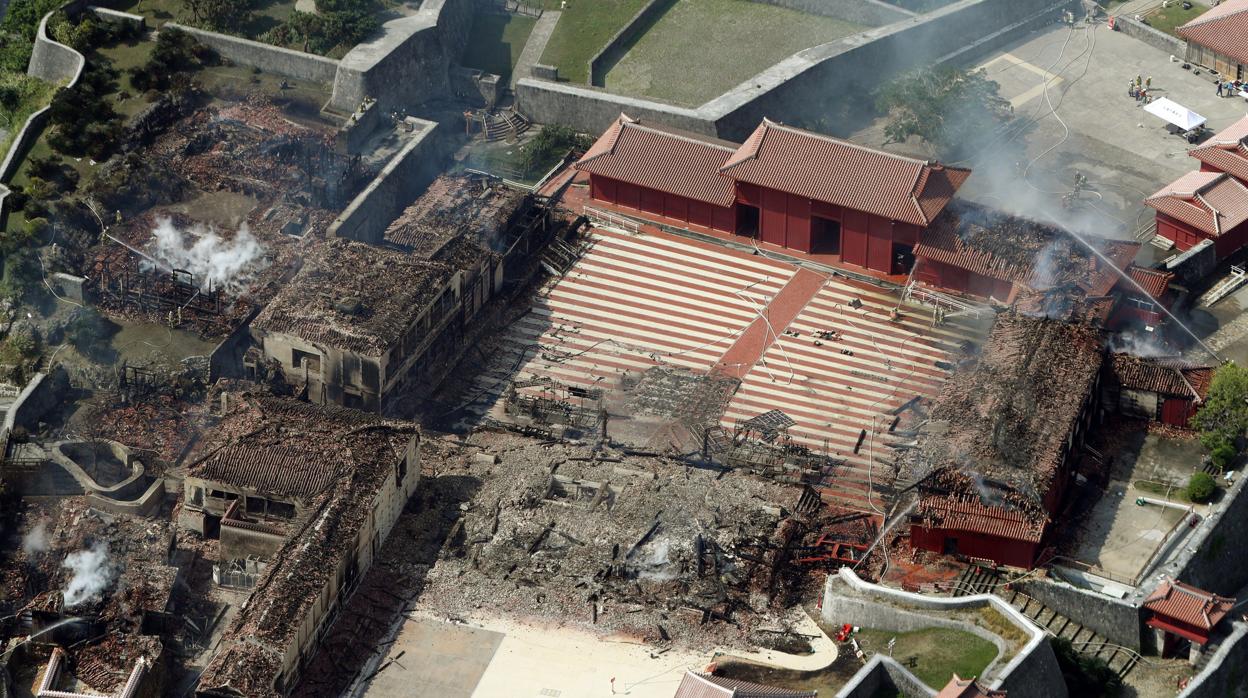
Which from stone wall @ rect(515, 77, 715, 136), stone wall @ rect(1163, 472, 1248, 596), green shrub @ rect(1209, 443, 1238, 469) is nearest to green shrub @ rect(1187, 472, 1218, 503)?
stone wall @ rect(1163, 472, 1248, 596)

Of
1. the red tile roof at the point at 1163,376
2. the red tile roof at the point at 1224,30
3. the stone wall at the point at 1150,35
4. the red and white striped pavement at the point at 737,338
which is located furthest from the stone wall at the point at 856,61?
the red tile roof at the point at 1163,376

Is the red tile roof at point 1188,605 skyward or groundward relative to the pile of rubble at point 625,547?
skyward

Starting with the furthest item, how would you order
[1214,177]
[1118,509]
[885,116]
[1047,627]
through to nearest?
[885,116] < [1214,177] < [1118,509] < [1047,627]

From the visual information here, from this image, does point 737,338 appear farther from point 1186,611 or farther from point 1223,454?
point 1186,611

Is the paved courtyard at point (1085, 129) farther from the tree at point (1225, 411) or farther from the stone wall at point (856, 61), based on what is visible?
Answer: the tree at point (1225, 411)

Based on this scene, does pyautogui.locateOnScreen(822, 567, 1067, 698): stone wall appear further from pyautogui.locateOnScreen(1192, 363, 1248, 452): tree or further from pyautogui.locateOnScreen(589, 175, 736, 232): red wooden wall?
pyautogui.locateOnScreen(589, 175, 736, 232): red wooden wall

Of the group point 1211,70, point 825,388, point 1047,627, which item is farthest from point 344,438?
point 1211,70

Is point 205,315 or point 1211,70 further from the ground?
point 1211,70

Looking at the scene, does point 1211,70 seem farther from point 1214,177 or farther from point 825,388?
point 825,388
